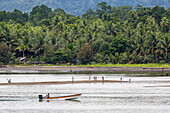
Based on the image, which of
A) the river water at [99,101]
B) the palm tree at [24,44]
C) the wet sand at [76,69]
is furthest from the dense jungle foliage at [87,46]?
the river water at [99,101]

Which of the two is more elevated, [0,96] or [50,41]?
[50,41]

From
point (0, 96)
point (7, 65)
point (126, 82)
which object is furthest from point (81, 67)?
point (0, 96)

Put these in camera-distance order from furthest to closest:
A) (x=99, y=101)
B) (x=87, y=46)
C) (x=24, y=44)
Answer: (x=24, y=44), (x=87, y=46), (x=99, y=101)

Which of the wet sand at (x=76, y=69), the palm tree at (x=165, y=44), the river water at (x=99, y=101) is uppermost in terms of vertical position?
the palm tree at (x=165, y=44)

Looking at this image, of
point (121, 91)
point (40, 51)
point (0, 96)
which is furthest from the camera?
point (40, 51)

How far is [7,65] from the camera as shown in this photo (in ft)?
423

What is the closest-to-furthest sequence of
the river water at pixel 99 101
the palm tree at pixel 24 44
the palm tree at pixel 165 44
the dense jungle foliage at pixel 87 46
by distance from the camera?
the river water at pixel 99 101, the palm tree at pixel 165 44, the dense jungle foliage at pixel 87 46, the palm tree at pixel 24 44

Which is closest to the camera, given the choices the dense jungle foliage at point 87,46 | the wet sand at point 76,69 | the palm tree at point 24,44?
the wet sand at point 76,69

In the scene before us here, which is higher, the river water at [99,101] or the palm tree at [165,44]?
the palm tree at [165,44]

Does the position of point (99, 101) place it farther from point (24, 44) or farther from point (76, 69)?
point (24, 44)

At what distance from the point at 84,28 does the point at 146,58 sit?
4058 cm

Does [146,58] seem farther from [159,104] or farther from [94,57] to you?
[159,104]

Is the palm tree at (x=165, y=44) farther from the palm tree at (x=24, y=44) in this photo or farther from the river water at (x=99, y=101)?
the river water at (x=99, y=101)

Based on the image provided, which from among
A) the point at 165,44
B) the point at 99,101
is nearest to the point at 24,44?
the point at 165,44
